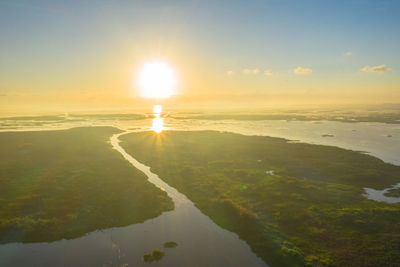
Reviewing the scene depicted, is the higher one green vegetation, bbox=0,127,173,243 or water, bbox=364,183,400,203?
water, bbox=364,183,400,203

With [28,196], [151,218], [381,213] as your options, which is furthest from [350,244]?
[28,196]

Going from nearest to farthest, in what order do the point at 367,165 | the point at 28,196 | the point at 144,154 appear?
1. the point at 28,196
2. the point at 367,165
3. the point at 144,154

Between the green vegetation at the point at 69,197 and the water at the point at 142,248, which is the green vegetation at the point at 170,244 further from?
the green vegetation at the point at 69,197

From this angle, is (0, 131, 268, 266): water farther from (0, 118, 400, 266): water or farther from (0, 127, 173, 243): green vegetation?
(0, 127, 173, 243): green vegetation

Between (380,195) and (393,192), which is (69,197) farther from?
(393,192)

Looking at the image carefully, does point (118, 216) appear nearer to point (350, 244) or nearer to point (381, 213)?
point (350, 244)

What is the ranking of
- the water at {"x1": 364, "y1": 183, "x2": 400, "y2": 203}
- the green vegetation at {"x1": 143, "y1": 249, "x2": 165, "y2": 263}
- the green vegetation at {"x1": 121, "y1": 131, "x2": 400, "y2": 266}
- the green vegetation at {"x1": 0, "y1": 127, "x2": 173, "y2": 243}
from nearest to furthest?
the green vegetation at {"x1": 143, "y1": 249, "x2": 165, "y2": 263}
the green vegetation at {"x1": 121, "y1": 131, "x2": 400, "y2": 266}
the green vegetation at {"x1": 0, "y1": 127, "x2": 173, "y2": 243}
the water at {"x1": 364, "y1": 183, "x2": 400, "y2": 203}

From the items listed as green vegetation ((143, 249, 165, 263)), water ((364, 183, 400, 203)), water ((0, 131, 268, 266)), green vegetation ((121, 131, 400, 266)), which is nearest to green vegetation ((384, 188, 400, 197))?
water ((364, 183, 400, 203))
